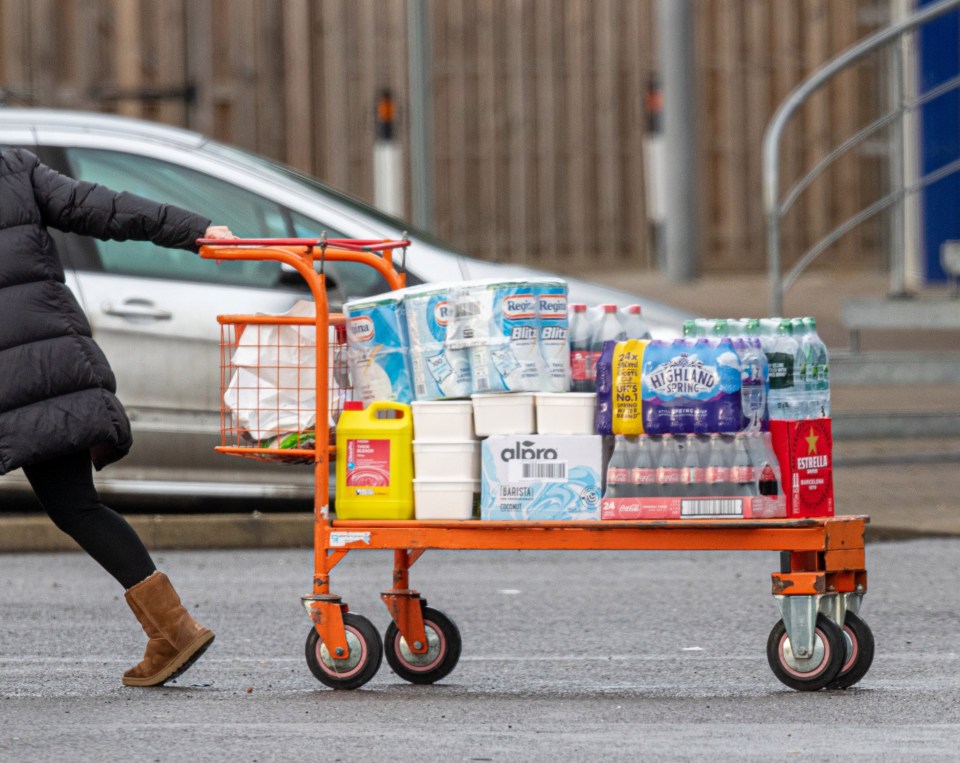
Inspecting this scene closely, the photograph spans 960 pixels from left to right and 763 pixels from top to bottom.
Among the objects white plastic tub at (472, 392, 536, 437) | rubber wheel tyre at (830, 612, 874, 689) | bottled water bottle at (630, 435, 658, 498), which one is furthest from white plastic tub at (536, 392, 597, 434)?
rubber wheel tyre at (830, 612, 874, 689)

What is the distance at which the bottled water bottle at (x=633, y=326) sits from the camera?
582 centimetres

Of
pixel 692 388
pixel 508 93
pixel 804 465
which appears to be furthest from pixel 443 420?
pixel 508 93

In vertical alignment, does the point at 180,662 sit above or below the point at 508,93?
below

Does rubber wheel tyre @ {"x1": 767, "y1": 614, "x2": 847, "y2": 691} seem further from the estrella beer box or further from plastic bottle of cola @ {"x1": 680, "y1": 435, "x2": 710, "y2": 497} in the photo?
plastic bottle of cola @ {"x1": 680, "y1": 435, "x2": 710, "y2": 497}

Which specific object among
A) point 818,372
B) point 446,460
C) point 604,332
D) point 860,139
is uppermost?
point 860,139

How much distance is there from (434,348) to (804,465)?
104cm

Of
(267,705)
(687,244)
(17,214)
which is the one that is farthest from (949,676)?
(687,244)

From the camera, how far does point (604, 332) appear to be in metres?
5.80

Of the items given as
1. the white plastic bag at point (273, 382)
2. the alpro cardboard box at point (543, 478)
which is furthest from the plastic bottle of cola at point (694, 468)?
the white plastic bag at point (273, 382)

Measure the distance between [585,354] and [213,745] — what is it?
1542mm

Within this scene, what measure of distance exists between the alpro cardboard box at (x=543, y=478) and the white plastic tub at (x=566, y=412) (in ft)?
0.11

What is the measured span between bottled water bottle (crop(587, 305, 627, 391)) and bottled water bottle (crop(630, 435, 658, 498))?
329 mm

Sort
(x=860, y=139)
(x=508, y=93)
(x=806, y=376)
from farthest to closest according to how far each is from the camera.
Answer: (x=508, y=93) < (x=860, y=139) < (x=806, y=376)

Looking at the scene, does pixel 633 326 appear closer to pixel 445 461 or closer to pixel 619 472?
pixel 619 472
